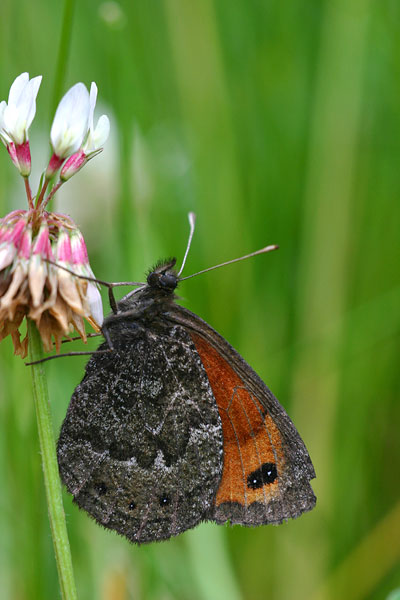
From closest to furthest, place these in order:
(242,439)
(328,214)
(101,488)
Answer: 1. (101,488)
2. (242,439)
3. (328,214)

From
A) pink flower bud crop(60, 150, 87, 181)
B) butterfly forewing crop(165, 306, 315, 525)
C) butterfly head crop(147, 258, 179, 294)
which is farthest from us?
butterfly head crop(147, 258, 179, 294)

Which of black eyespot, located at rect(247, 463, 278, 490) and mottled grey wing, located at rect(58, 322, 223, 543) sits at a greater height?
mottled grey wing, located at rect(58, 322, 223, 543)

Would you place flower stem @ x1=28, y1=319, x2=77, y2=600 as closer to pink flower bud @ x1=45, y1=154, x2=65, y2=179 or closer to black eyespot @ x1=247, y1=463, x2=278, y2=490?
pink flower bud @ x1=45, y1=154, x2=65, y2=179

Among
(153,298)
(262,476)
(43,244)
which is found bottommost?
(262,476)

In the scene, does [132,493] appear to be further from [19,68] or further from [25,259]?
[19,68]

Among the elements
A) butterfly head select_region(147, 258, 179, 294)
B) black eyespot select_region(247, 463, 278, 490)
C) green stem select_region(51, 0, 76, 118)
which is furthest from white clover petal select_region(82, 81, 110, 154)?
black eyespot select_region(247, 463, 278, 490)

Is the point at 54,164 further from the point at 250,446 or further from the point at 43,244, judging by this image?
the point at 250,446

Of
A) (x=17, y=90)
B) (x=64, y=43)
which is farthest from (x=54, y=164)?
(x=64, y=43)
